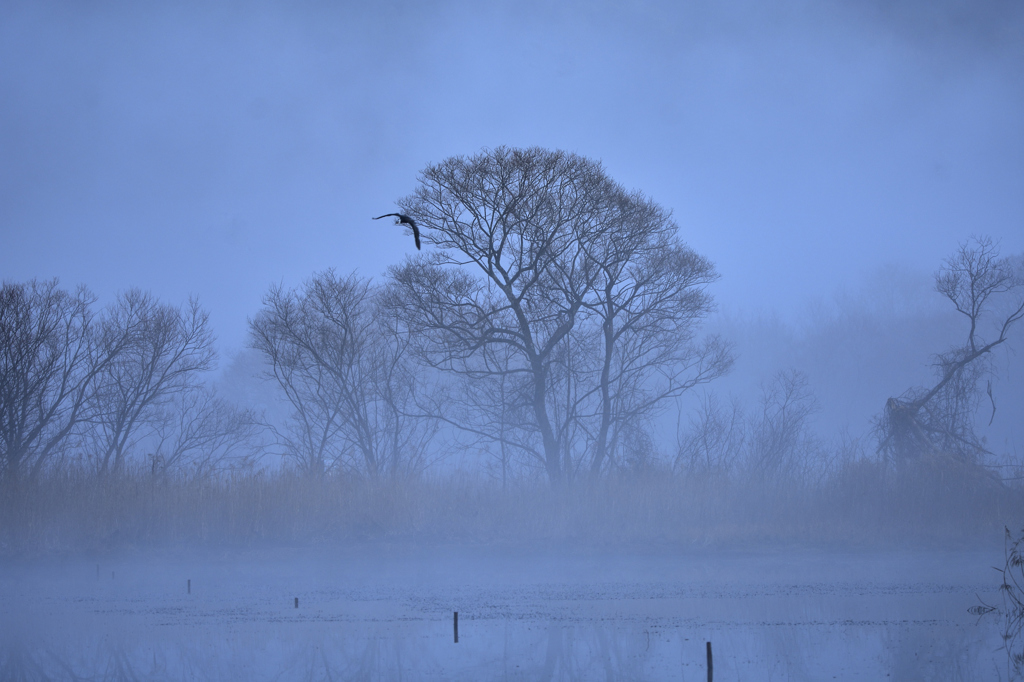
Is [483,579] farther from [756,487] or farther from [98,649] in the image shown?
[756,487]

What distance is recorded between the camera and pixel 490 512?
1723cm

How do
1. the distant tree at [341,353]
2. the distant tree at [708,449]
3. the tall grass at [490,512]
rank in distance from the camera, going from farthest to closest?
the distant tree at [341,353] < the distant tree at [708,449] < the tall grass at [490,512]

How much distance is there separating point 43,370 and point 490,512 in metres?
15.1

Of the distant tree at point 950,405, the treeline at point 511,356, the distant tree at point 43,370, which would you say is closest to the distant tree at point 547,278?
the treeline at point 511,356

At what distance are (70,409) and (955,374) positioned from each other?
2589cm

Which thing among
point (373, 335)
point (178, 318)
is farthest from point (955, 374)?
point (178, 318)

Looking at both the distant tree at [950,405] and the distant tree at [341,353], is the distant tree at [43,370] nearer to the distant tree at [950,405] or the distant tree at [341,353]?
the distant tree at [341,353]

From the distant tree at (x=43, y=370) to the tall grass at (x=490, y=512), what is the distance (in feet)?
19.5

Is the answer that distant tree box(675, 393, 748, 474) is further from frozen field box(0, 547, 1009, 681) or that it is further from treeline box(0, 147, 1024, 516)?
frozen field box(0, 547, 1009, 681)

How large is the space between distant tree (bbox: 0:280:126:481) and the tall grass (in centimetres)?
595

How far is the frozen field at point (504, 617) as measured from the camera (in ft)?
23.7

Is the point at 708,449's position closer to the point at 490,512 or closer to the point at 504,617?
the point at 490,512

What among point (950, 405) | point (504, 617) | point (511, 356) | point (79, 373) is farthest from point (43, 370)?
point (950, 405)

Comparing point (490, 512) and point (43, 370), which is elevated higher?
point (43, 370)
